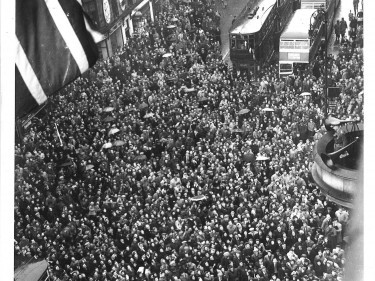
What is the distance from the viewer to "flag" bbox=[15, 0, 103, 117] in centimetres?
814

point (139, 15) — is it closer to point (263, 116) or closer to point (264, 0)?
point (264, 0)

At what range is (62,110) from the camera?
18.1 m

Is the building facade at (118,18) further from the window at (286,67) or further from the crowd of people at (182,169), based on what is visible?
the window at (286,67)

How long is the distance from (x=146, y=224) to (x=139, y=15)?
576cm

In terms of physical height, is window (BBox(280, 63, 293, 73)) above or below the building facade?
below

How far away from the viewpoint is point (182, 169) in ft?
54.2

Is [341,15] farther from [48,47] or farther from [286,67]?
[48,47]

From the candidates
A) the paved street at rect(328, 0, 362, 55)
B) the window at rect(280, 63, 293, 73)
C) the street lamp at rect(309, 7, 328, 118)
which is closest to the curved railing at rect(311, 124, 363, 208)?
the street lamp at rect(309, 7, 328, 118)

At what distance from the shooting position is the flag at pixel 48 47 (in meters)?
8.14

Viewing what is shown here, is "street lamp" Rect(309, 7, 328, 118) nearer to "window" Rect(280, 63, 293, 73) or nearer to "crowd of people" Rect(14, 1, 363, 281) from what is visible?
"crowd of people" Rect(14, 1, 363, 281)

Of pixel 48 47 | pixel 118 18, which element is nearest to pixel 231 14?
pixel 118 18

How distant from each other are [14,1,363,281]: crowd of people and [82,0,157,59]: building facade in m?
0.24
